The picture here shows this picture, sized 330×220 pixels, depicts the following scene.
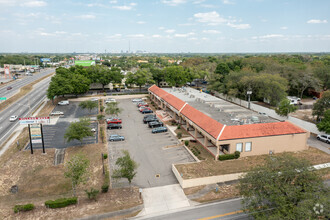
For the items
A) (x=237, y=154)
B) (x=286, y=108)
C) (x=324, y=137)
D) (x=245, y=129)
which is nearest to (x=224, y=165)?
(x=237, y=154)

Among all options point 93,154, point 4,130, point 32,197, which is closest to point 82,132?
point 93,154

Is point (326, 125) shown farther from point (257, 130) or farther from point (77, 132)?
point (77, 132)

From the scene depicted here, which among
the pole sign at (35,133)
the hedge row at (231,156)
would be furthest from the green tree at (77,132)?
the hedge row at (231,156)

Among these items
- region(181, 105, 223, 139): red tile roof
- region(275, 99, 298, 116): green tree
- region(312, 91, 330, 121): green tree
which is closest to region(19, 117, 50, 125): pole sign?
region(181, 105, 223, 139): red tile roof

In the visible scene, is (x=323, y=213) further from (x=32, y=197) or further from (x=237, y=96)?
(x=237, y=96)

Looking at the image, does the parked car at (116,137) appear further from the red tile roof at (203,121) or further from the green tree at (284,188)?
the green tree at (284,188)

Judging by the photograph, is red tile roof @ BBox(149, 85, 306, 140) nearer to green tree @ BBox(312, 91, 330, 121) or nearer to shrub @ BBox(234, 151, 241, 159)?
shrub @ BBox(234, 151, 241, 159)
